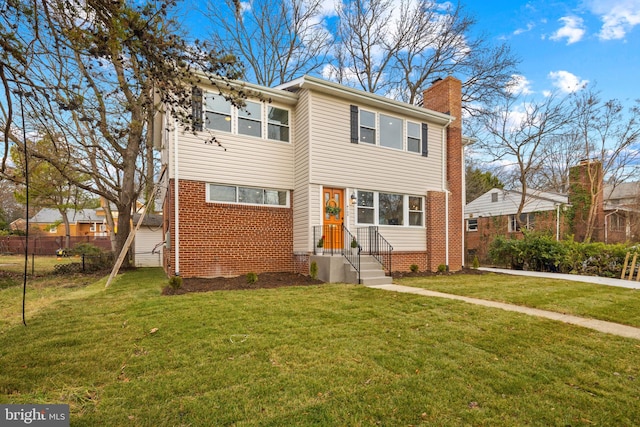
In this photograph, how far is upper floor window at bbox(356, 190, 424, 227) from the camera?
10.9 m

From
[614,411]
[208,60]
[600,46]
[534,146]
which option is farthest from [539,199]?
[208,60]

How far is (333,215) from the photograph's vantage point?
10266mm

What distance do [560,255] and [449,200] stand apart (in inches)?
178

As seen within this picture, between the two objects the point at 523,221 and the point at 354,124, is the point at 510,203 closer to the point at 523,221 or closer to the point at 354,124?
the point at 523,221

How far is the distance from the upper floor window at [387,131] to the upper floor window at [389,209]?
5.80 feet

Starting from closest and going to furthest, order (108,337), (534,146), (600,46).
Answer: (108,337) < (600,46) < (534,146)

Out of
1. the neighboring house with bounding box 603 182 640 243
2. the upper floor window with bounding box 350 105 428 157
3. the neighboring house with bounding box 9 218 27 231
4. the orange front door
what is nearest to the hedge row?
the upper floor window with bounding box 350 105 428 157

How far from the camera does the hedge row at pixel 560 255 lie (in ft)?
36.6

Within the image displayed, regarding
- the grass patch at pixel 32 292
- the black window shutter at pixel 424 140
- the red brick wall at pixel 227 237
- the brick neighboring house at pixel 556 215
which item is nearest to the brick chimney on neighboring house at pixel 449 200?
the black window shutter at pixel 424 140

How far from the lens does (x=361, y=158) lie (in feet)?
35.6

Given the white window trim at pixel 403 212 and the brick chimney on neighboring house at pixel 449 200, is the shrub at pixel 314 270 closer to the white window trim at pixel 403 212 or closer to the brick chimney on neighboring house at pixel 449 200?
the white window trim at pixel 403 212

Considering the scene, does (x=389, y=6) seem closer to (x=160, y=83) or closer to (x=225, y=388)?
(x=160, y=83)

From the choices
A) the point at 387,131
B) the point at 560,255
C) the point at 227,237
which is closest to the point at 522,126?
the point at 560,255

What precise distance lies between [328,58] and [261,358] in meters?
19.4
